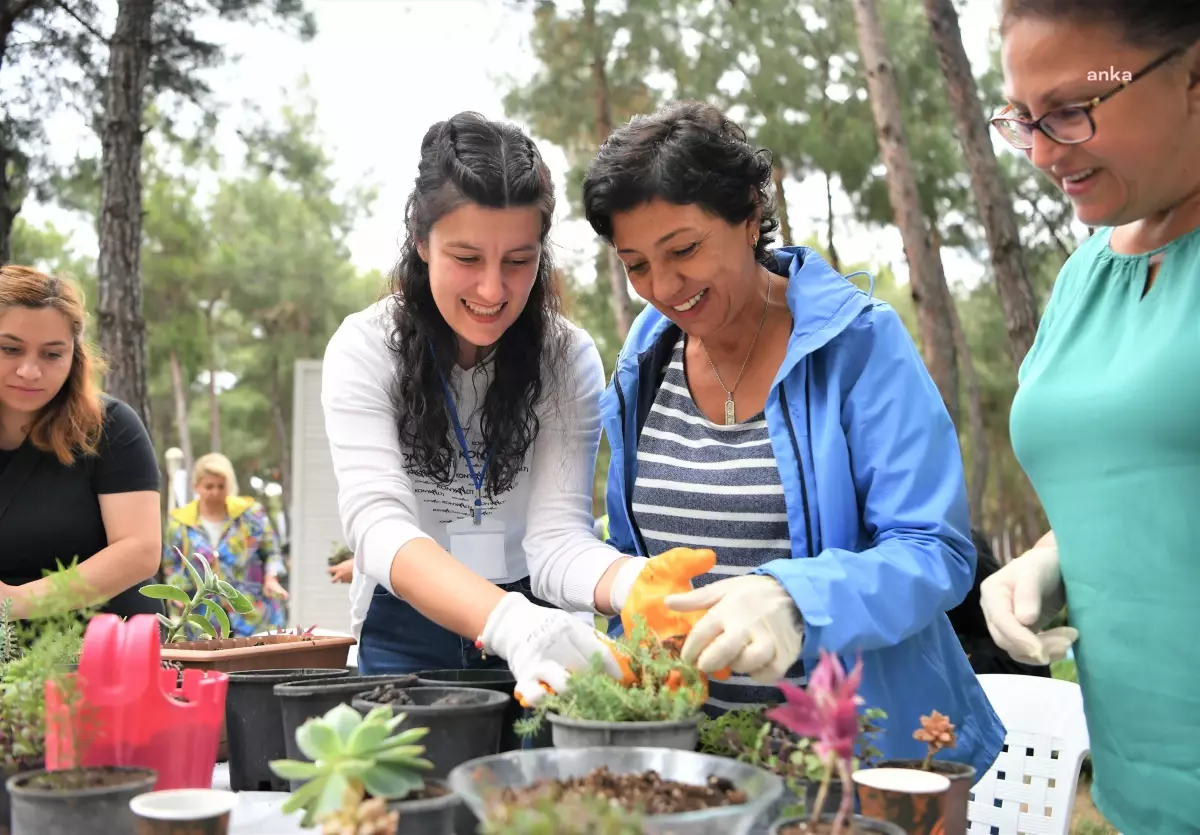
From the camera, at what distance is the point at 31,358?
7.83 feet

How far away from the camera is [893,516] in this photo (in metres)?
1.52

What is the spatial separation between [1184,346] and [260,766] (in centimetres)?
115

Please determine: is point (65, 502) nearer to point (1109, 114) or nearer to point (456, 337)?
point (456, 337)

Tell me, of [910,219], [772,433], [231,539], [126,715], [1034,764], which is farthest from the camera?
[910,219]

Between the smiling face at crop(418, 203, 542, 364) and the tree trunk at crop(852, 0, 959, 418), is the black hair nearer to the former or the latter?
the smiling face at crop(418, 203, 542, 364)

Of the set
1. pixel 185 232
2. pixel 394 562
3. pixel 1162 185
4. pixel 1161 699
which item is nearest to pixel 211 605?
pixel 394 562

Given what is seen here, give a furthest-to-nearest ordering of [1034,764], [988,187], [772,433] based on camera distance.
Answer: [988,187], [1034,764], [772,433]

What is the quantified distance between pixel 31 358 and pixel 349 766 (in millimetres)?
1807

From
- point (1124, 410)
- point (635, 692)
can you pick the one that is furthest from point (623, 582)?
point (1124, 410)

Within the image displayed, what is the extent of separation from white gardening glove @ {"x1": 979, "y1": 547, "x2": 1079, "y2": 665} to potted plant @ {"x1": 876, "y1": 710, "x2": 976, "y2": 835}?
11.4 inches

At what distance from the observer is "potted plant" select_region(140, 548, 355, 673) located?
1517 millimetres

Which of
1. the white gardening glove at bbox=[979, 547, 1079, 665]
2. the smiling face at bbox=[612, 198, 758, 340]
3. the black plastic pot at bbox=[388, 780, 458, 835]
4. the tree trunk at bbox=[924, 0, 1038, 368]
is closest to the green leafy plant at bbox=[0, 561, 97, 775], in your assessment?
the black plastic pot at bbox=[388, 780, 458, 835]

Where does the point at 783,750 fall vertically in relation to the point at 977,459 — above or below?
below

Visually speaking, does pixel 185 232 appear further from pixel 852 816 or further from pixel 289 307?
pixel 852 816
